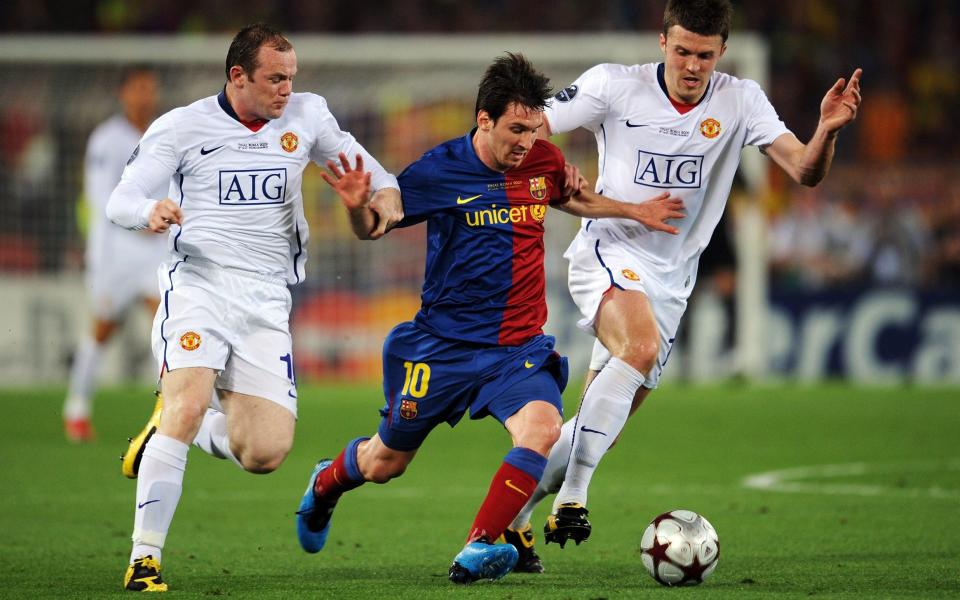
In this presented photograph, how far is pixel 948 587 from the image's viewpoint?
5.78m

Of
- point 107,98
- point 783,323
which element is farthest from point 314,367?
point 783,323

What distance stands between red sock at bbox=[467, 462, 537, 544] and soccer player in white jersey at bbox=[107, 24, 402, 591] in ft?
3.74

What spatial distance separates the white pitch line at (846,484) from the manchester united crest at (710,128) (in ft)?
9.61

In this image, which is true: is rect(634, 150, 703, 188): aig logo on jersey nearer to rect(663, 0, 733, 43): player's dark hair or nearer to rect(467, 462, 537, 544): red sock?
rect(663, 0, 733, 43): player's dark hair

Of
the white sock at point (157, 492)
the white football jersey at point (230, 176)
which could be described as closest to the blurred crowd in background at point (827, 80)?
the white football jersey at point (230, 176)

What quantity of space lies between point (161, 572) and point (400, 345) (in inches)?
52.9

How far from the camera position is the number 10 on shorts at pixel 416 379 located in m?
6.32

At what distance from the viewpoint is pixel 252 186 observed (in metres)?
6.52

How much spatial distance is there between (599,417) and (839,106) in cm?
168

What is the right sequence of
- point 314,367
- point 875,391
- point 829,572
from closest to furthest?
1. point 829,572
2. point 875,391
3. point 314,367

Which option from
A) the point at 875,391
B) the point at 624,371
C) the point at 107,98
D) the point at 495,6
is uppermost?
the point at 495,6

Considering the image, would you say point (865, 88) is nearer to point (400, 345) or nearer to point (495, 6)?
point (495, 6)

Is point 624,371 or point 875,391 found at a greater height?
point 624,371

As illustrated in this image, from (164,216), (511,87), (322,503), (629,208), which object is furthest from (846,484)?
(164,216)
